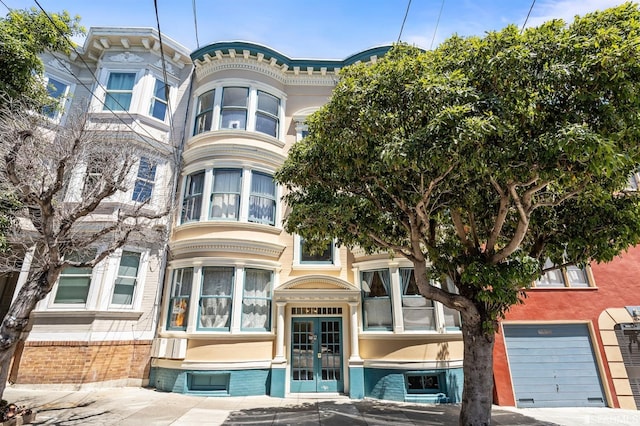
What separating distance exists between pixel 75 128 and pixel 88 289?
581 centimetres

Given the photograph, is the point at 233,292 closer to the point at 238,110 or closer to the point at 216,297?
the point at 216,297

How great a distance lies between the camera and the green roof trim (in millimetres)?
13266

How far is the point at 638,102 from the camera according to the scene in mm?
5031

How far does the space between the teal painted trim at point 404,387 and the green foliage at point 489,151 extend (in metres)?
4.11

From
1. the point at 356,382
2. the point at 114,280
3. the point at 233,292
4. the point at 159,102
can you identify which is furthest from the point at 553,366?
the point at 159,102

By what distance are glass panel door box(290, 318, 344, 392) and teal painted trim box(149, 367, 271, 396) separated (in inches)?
39.5

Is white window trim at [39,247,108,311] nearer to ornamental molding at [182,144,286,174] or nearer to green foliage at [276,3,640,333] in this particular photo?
ornamental molding at [182,144,286,174]

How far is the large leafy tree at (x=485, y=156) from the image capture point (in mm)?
5152

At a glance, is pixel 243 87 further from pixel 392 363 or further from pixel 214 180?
pixel 392 363

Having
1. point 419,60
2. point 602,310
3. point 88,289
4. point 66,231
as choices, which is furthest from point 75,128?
point 602,310

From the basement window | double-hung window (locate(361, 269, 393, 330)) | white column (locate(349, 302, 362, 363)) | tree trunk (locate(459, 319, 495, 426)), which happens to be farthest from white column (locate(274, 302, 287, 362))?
tree trunk (locate(459, 319, 495, 426))

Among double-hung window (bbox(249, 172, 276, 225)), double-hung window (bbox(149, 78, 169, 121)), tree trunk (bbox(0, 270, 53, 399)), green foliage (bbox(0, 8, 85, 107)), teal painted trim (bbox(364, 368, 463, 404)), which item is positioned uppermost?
double-hung window (bbox(149, 78, 169, 121))

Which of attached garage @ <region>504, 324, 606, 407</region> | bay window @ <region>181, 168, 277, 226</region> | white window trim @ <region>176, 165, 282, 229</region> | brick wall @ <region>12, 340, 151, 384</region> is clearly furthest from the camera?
bay window @ <region>181, 168, 277, 226</region>

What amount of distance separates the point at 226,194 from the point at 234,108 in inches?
140
